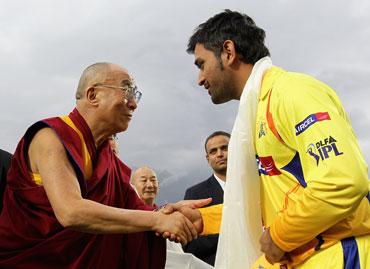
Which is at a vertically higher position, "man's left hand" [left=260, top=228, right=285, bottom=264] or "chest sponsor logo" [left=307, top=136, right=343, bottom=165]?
"chest sponsor logo" [left=307, top=136, right=343, bottom=165]

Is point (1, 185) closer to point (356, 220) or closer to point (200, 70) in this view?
point (200, 70)

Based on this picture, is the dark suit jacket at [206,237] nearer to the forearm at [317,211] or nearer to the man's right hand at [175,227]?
the man's right hand at [175,227]

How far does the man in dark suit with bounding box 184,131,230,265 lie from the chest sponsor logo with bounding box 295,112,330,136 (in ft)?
13.2

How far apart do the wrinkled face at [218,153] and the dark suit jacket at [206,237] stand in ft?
0.59

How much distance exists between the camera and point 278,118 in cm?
273

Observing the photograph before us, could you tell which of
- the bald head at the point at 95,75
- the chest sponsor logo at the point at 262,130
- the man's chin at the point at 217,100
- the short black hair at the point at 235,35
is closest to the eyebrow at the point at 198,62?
the short black hair at the point at 235,35

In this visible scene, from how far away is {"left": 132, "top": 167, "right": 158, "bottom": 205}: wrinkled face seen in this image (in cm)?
862

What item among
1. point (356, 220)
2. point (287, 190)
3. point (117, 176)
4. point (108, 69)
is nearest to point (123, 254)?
point (117, 176)

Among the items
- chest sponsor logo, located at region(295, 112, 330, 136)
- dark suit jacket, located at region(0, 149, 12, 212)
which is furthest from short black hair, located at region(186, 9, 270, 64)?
dark suit jacket, located at region(0, 149, 12, 212)

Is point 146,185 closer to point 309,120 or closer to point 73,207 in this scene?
point 73,207

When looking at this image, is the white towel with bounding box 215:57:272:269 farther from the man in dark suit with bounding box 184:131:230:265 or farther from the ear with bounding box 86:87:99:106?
the man in dark suit with bounding box 184:131:230:265

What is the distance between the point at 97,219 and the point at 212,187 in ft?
11.7

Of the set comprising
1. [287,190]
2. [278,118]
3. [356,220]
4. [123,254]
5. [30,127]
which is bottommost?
[123,254]

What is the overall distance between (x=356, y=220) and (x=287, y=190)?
401 mm
